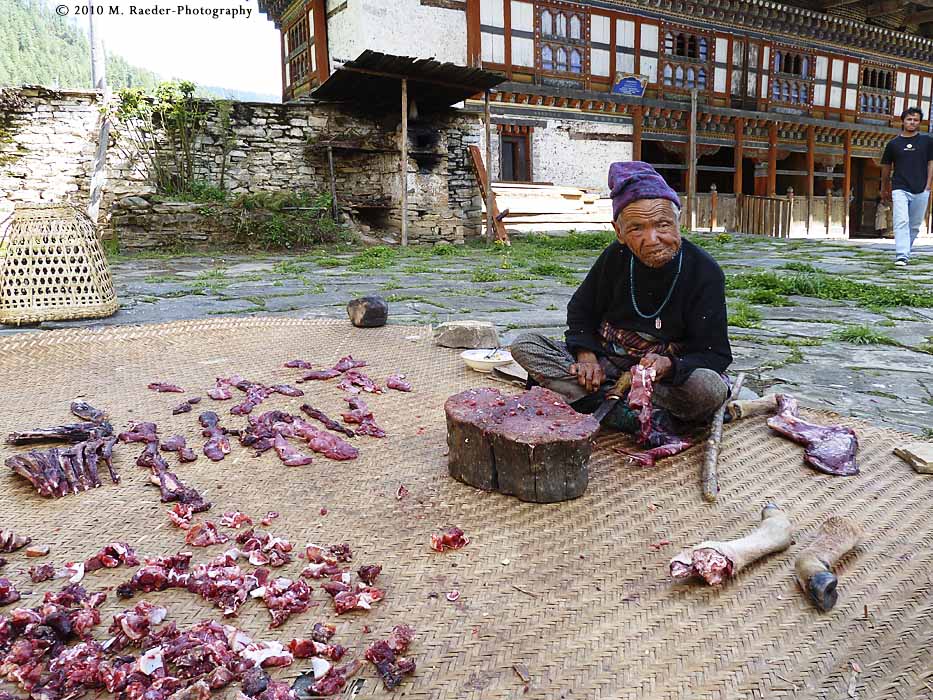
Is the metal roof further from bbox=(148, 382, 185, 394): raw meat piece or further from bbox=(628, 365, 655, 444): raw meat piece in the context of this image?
bbox=(628, 365, 655, 444): raw meat piece

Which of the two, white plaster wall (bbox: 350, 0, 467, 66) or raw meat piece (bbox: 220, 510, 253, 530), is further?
white plaster wall (bbox: 350, 0, 467, 66)

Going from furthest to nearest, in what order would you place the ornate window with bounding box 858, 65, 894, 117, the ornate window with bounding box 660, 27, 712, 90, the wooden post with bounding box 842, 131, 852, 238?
1. the ornate window with bounding box 858, 65, 894, 117
2. the wooden post with bounding box 842, 131, 852, 238
3. the ornate window with bounding box 660, 27, 712, 90

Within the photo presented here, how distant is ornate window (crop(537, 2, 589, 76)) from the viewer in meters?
15.7

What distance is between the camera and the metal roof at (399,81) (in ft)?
34.3

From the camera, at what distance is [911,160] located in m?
7.77

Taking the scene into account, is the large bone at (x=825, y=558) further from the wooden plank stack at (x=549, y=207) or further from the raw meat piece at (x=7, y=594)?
the wooden plank stack at (x=549, y=207)

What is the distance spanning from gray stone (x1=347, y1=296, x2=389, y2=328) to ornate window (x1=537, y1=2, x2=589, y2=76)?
12.9 metres

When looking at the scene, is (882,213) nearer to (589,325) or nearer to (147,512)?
(589,325)

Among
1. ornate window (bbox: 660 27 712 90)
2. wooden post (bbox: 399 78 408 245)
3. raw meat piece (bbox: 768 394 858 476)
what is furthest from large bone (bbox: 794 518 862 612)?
ornate window (bbox: 660 27 712 90)

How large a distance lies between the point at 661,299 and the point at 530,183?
1329 cm

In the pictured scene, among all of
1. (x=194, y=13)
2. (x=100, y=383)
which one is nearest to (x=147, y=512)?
(x=100, y=383)

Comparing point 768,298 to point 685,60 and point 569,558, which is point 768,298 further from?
point 685,60

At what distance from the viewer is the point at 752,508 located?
2.11 meters

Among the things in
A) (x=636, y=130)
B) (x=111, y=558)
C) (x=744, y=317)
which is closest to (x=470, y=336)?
(x=744, y=317)
